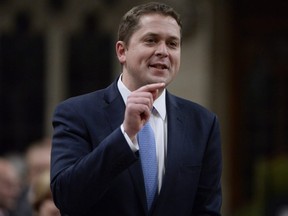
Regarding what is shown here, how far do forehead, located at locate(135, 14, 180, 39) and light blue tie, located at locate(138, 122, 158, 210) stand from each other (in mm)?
303

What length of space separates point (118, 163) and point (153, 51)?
0.38 metres

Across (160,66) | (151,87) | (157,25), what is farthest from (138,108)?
(157,25)

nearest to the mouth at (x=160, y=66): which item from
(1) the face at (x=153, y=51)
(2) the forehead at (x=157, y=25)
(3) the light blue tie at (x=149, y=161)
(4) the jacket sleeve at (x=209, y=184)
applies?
(1) the face at (x=153, y=51)

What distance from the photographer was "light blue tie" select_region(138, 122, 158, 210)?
15.0ft

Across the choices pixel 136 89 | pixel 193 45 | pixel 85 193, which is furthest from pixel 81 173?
pixel 193 45

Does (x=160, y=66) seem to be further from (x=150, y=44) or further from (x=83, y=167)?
(x=83, y=167)

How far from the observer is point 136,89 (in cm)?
459

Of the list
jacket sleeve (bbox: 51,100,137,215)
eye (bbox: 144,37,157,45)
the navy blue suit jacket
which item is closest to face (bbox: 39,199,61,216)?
the navy blue suit jacket

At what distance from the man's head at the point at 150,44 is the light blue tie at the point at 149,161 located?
0.16 meters

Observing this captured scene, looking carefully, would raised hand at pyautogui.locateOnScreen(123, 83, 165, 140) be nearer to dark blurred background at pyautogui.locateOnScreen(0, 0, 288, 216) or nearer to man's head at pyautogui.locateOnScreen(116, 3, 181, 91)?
man's head at pyautogui.locateOnScreen(116, 3, 181, 91)

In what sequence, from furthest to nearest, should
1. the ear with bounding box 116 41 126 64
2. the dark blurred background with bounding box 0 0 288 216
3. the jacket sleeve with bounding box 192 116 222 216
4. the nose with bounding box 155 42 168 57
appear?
the dark blurred background with bounding box 0 0 288 216 < the jacket sleeve with bounding box 192 116 222 216 < the ear with bounding box 116 41 126 64 < the nose with bounding box 155 42 168 57

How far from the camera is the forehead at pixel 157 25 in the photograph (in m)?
4.52

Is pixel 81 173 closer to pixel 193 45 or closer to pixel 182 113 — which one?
pixel 182 113

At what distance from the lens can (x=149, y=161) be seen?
180 inches
